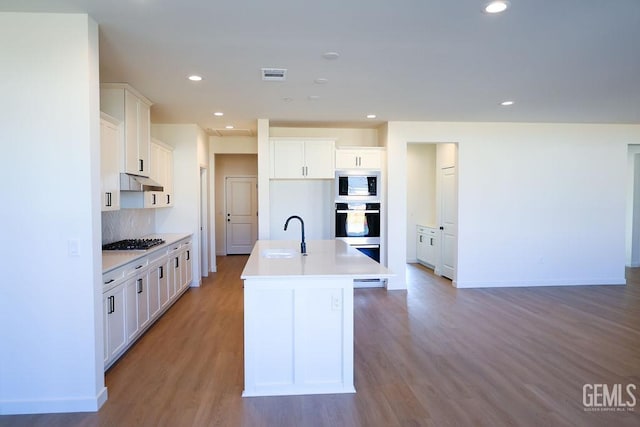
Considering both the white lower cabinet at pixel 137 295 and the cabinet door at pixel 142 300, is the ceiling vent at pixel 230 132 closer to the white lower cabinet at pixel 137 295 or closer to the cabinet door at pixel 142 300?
the white lower cabinet at pixel 137 295

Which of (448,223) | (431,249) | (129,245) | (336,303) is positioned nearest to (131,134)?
(129,245)

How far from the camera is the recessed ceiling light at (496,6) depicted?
7.32ft

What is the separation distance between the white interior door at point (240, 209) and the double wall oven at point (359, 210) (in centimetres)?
437

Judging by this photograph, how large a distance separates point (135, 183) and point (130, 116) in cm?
71

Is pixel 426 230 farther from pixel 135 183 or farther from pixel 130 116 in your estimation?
pixel 130 116

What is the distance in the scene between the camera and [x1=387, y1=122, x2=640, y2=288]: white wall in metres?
5.76

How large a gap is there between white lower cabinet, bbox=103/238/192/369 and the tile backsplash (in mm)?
583

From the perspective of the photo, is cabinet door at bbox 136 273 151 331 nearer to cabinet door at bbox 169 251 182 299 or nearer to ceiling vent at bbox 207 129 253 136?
cabinet door at bbox 169 251 182 299

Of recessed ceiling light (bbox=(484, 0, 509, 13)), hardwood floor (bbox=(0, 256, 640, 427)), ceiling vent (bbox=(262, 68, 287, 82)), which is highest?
ceiling vent (bbox=(262, 68, 287, 82))

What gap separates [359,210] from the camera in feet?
18.6

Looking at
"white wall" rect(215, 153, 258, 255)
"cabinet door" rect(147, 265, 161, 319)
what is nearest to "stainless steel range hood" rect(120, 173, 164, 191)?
"cabinet door" rect(147, 265, 161, 319)

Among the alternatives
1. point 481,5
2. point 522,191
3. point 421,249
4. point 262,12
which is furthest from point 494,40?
point 421,249

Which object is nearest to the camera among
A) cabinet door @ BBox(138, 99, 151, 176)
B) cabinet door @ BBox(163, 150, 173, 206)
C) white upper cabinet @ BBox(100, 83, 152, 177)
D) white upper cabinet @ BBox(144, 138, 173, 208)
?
white upper cabinet @ BBox(100, 83, 152, 177)

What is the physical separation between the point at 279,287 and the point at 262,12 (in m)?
1.82
